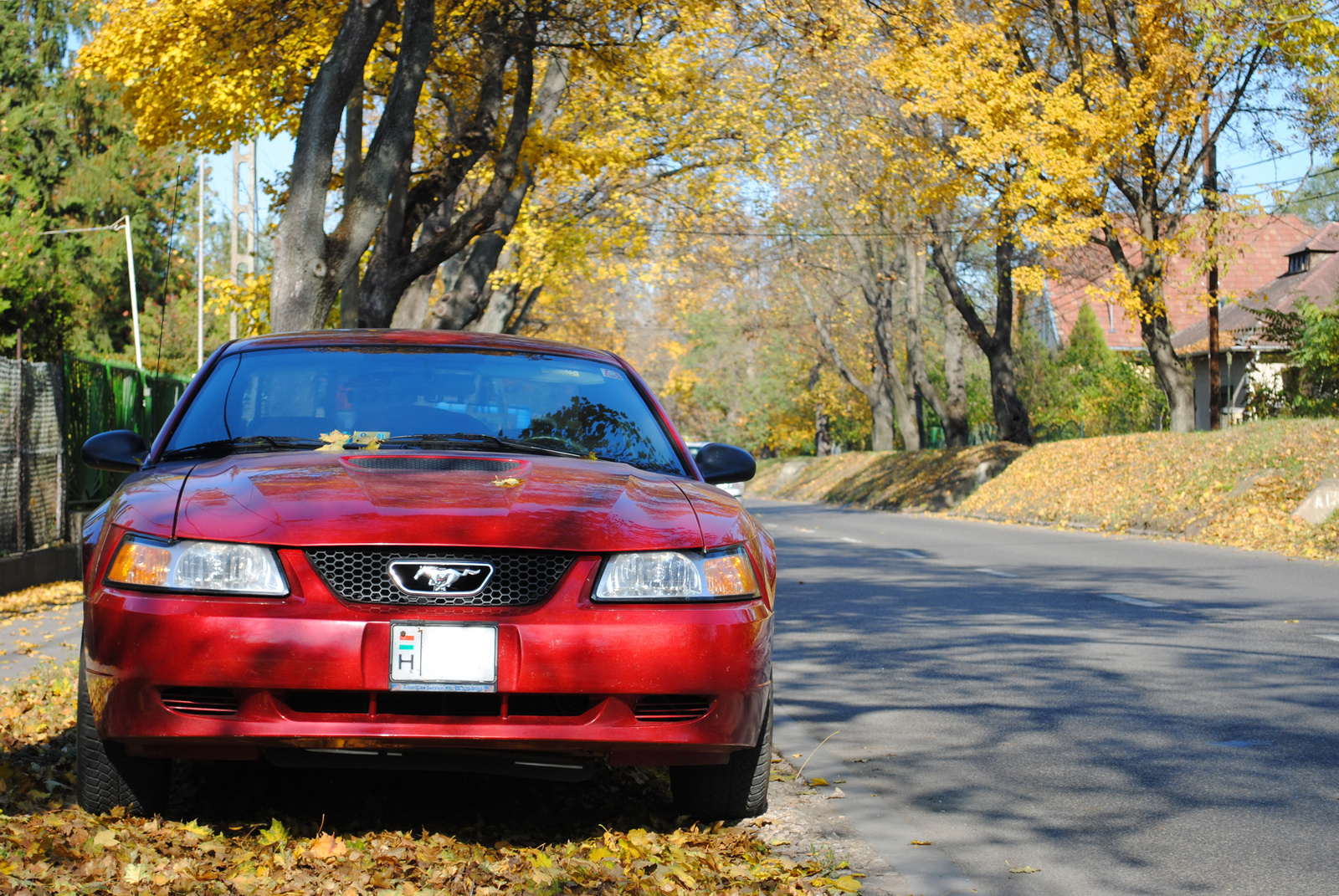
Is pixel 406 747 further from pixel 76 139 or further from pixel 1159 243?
pixel 76 139

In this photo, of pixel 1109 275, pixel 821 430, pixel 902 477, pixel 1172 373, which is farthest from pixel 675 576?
pixel 821 430

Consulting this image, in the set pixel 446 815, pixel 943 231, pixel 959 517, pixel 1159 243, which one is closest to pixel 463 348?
pixel 446 815

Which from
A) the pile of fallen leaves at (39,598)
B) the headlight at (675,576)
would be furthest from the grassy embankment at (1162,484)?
the headlight at (675,576)

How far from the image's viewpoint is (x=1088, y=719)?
676cm

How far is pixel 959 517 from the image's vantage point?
31047mm

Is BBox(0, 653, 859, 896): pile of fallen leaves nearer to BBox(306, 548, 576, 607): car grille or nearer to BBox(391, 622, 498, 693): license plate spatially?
BBox(391, 622, 498, 693): license plate

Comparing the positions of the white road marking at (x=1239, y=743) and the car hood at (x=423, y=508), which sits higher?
the car hood at (x=423, y=508)

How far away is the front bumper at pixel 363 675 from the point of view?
12.8ft

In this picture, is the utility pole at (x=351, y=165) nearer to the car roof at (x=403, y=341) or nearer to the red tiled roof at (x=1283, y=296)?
the car roof at (x=403, y=341)

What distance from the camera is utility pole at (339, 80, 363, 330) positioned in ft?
48.1

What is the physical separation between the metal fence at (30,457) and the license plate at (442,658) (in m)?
11.0

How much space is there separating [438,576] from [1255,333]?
40647 millimetres

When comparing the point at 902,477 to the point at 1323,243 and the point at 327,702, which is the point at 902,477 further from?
the point at 327,702

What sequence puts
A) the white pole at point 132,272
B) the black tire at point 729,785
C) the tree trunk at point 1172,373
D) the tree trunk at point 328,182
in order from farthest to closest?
the white pole at point 132,272 < the tree trunk at point 1172,373 < the tree trunk at point 328,182 < the black tire at point 729,785
